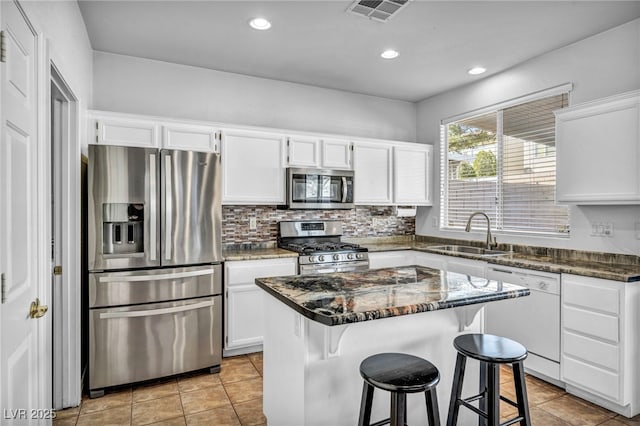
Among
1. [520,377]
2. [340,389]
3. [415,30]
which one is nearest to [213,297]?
[340,389]

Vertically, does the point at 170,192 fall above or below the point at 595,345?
above

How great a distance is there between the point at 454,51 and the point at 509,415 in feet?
9.58

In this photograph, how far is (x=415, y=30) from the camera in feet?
10.1

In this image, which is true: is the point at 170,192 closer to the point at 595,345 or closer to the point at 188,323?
the point at 188,323

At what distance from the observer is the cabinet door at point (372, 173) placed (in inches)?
172

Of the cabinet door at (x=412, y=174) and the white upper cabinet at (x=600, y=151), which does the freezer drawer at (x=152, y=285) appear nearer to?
the cabinet door at (x=412, y=174)

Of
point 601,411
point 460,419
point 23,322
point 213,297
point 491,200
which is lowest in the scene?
point 601,411

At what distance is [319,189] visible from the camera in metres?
4.11

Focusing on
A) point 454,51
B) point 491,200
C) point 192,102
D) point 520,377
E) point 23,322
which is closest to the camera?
point 23,322

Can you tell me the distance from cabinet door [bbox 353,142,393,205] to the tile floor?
2182mm

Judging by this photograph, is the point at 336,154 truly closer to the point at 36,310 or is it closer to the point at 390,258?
the point at 390,258

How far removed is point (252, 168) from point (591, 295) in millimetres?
2932

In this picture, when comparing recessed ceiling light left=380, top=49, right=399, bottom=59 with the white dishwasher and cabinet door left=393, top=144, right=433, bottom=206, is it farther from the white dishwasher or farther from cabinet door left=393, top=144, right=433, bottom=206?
the white dishwasher

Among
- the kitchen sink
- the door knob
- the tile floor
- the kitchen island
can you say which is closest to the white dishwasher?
the tile floor
